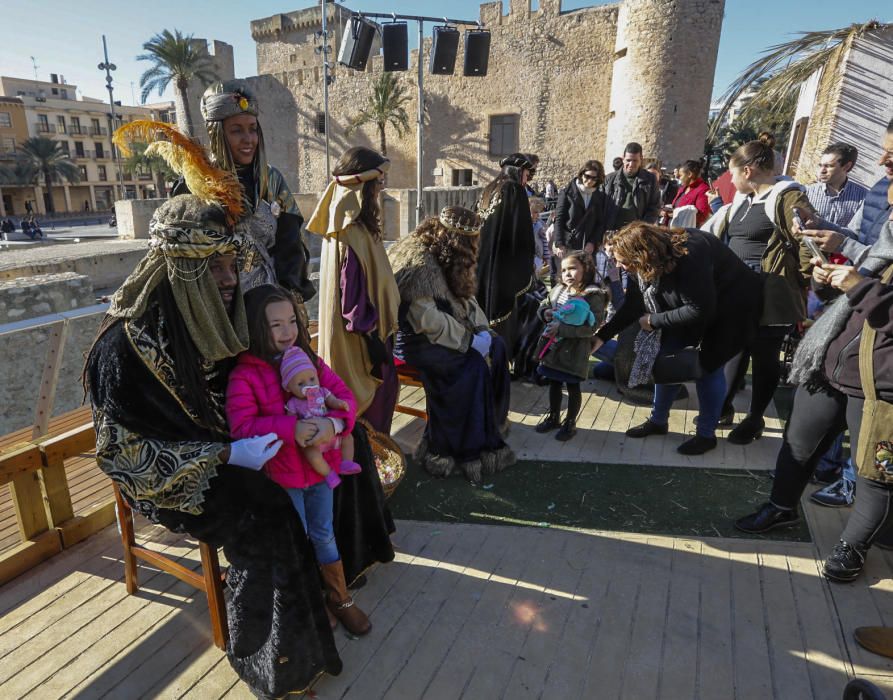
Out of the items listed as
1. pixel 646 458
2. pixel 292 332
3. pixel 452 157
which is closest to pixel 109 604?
pixel 292 332

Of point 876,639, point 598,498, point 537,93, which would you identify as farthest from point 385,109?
point 876,639

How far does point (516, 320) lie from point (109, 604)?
136 inches

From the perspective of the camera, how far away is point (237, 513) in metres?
1.85

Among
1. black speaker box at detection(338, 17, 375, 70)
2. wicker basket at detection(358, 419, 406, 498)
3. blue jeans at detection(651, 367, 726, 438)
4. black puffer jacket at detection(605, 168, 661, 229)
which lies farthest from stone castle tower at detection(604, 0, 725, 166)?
wicker basket at detection(358, 419, 406, 498)

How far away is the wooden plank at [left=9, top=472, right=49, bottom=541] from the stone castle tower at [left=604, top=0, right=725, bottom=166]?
874 inches

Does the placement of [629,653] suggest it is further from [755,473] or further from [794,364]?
[755,473]

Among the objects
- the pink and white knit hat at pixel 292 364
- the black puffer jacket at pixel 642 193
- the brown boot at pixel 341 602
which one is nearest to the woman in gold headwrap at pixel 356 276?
the pink and white knit hat at pixel 292 364

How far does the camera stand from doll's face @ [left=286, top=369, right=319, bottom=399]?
1985mm

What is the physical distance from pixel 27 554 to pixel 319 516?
1.48m

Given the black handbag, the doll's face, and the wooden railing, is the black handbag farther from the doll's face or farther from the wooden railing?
the wooden railing

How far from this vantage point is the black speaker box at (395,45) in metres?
10.5

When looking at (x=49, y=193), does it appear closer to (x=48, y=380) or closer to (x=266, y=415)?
(x=48, y=380)

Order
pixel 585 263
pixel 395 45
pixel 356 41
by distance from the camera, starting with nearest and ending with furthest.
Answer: pixel 585 263 < pixel 356 41 < pixel 395 45

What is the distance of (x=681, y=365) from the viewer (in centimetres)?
354
